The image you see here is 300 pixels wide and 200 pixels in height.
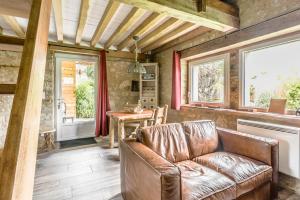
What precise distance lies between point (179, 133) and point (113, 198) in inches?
42.2

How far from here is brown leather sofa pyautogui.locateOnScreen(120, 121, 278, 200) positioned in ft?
4.35

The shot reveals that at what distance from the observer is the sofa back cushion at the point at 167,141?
1935 millimetres

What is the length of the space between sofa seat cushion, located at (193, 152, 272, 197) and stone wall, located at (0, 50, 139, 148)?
10.5 ft

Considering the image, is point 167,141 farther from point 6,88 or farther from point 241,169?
point 6,88

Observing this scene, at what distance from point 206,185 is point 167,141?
67cm

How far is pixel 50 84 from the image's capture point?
4059 millimetres

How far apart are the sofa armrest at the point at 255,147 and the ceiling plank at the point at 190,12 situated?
1.56m

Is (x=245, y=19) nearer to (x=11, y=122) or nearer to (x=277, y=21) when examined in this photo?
(x=277, y=21)

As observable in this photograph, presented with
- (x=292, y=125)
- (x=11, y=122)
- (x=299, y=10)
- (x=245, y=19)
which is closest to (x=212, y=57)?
(x=245, y=19)

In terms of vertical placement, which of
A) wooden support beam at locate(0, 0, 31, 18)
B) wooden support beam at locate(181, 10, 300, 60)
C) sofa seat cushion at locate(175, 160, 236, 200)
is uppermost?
wooden support beam at locate(181, 10, 300, 60)

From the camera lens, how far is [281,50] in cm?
246

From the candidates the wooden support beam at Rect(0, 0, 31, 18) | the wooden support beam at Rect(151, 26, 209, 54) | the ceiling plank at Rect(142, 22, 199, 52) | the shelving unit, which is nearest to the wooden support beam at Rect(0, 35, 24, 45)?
the wooden support beam at Rect(0, 0, 31, 18)

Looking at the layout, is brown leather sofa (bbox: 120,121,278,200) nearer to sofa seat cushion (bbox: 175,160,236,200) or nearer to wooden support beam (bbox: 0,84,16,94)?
sofa seat cushion (bbox: 175,160,236,200)

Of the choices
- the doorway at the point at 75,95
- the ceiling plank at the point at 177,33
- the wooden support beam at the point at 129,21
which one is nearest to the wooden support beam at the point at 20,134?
the wooden support beam at the point at 129,21
